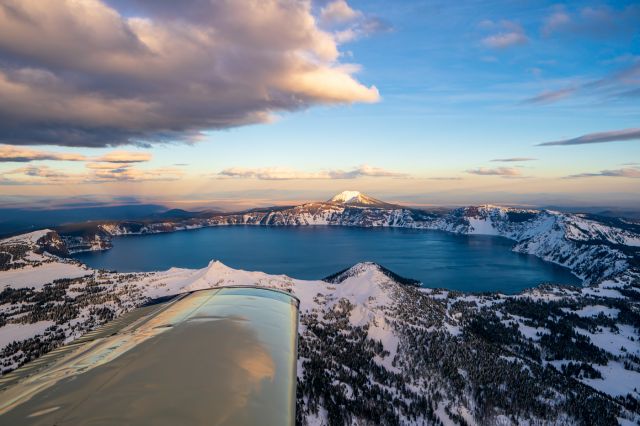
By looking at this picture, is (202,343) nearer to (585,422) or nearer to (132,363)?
(132,363)

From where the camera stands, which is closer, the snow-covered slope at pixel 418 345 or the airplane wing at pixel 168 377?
the airplane wing at pixel 168 377

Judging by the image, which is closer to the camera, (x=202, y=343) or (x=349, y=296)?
(x=202, y=343)

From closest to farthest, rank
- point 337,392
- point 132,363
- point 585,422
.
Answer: point 132,363 → point 337,392 → point 585,422

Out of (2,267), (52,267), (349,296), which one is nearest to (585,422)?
(349,296)

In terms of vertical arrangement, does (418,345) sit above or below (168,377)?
below

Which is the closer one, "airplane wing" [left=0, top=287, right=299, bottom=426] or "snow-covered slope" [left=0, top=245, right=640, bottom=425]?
"airplane wing" [left=0, top=287, right=299, bottom=426]

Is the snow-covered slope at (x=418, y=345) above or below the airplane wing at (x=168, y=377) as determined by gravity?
below

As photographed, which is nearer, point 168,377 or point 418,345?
point 168,377

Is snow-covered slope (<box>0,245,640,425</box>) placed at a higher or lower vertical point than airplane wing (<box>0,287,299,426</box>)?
lower
